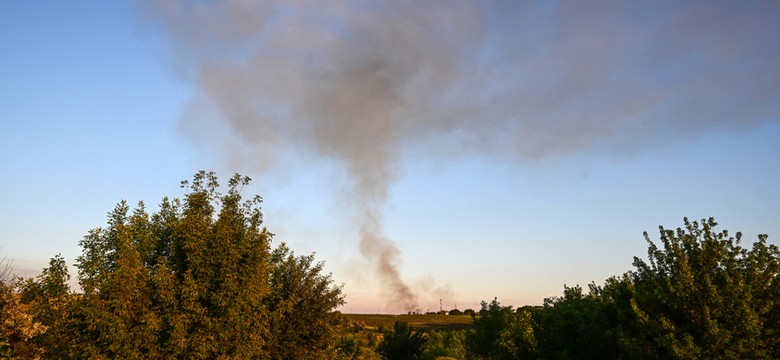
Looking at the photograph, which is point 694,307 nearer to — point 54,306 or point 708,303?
point 708,303

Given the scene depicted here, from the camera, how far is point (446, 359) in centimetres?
7712

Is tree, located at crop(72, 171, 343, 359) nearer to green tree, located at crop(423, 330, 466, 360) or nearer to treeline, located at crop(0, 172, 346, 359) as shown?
treeline, located at crop(0, 172, 346, 359)

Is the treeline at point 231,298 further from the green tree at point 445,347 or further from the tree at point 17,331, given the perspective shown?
the green tree at point 445,347

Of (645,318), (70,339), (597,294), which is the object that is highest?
(597,294)

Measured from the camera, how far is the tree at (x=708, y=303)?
2495 centimetres

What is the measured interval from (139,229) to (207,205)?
12.7 ft

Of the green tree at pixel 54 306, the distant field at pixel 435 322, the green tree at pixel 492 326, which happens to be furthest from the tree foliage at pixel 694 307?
the distant field at pixel 435 322

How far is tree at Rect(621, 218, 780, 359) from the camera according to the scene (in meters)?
25.0

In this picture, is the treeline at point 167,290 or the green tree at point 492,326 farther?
the green tree at point 492,326

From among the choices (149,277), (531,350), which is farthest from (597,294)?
(149,277)

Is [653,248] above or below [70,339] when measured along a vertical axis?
above

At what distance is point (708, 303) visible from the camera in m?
26.0

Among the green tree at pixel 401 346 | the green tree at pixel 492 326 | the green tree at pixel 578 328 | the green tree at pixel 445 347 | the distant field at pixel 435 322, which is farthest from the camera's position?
the distant field at pixel 435 322

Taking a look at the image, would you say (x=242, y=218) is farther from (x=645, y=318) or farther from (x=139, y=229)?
(x=645, y=318)
